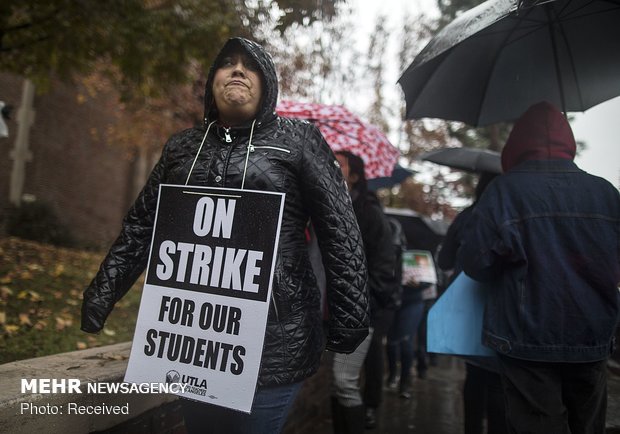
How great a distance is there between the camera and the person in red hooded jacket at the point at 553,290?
2.12 m

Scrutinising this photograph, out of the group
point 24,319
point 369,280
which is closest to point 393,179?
point 369,280

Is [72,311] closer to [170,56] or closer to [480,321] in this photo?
[170,56]

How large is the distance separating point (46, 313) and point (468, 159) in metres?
3.84

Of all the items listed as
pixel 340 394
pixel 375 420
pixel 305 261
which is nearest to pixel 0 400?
pixel 305 261

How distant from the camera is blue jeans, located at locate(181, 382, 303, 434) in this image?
1866 mm

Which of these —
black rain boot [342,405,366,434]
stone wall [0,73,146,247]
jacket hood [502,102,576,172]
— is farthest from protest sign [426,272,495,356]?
stone wall [0,73,146,247]

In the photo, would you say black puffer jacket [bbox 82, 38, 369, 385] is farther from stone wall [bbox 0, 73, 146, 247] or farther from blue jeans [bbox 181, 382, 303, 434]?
stone wall [bbox 0, 73, 146, 247]

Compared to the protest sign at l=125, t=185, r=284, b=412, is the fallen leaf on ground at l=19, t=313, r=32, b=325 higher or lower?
lower

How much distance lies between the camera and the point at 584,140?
11.1 feet

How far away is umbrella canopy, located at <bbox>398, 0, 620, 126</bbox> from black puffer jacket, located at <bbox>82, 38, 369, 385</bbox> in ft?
3.97

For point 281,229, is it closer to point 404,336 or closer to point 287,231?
point 287,231

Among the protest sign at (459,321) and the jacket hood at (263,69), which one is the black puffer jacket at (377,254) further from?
the jacket hood at (263,69)

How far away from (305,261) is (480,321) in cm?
106

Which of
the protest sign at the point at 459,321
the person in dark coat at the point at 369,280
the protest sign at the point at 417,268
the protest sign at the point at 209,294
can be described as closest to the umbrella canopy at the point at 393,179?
the protest sign at the point at 417,268
